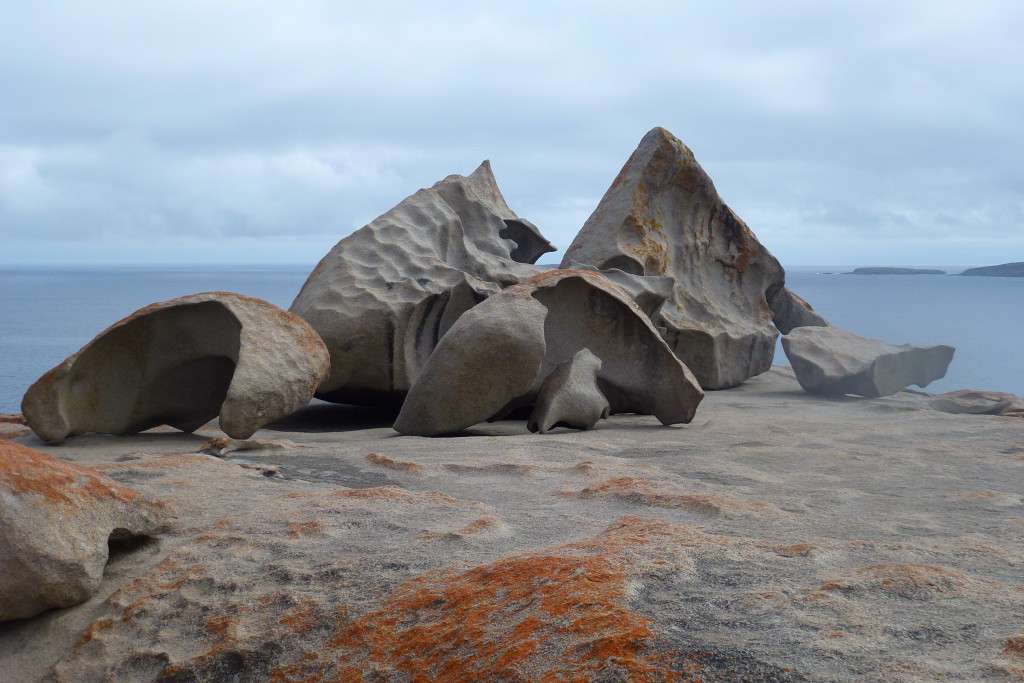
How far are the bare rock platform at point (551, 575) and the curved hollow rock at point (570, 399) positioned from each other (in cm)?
105

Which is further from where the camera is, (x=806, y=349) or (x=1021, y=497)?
(x=806, y=349)

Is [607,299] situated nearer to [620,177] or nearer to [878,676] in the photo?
[620,177]

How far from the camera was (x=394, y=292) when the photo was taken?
5285 millimetres

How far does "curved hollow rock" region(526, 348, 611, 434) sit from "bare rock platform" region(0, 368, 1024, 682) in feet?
3.46

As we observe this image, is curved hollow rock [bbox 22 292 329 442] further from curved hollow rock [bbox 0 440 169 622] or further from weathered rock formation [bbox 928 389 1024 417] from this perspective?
weathered rock formation [bbox 928 389 1024 417]

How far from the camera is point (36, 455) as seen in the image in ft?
7.54

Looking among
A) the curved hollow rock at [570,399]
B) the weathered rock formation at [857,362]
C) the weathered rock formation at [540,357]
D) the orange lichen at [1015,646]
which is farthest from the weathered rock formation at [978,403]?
the orange lichen at [1015,646]

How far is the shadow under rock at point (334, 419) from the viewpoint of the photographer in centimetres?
494

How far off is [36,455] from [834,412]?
455 centimetres

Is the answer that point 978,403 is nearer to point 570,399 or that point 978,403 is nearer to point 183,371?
point 570,399

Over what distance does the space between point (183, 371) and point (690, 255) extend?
4.22m

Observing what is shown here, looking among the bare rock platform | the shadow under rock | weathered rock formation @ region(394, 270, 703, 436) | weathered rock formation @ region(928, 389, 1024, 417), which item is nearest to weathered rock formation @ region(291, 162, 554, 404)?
the shadow under rock

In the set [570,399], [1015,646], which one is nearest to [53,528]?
[1015,646]

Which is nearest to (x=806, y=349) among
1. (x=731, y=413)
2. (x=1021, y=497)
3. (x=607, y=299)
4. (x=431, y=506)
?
(x=731, y=413)
